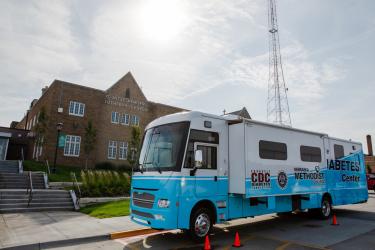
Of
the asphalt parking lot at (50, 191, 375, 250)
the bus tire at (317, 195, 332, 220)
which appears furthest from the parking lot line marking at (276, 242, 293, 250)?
the bus tire at (317, 195, 332, 220)

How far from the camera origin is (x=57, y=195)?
15062 mm

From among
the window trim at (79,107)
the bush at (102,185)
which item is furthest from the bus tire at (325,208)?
the window trim at (79,107)

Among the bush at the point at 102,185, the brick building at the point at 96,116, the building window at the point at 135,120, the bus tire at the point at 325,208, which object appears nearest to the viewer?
the bus tire at the point at 325,208

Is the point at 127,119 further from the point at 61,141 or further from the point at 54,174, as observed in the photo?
the point at 54,174

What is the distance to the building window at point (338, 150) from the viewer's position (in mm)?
12417

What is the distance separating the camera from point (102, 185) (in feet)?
55.3

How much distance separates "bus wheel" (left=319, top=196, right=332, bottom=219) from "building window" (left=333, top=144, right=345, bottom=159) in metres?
2.01

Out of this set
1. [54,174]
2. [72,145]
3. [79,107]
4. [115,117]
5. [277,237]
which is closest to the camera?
[277,237]

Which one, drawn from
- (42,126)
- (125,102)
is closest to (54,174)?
(42,126)

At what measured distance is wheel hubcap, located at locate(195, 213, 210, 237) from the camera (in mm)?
7625

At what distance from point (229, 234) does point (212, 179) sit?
222cm

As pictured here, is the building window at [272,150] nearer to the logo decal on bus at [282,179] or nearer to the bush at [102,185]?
the logo decal on bus at [282,179]

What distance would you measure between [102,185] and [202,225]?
10.8 metres

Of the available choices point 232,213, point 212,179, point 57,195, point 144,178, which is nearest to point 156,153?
point 144,178
